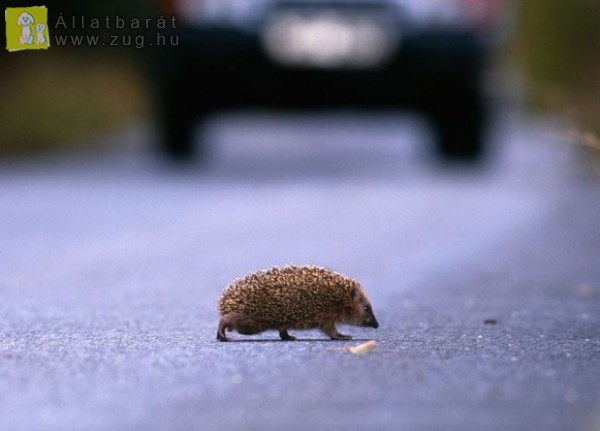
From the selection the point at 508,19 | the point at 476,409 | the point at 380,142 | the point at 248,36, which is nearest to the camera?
the point at 476,409

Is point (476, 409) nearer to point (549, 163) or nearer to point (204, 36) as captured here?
point (204, 36)

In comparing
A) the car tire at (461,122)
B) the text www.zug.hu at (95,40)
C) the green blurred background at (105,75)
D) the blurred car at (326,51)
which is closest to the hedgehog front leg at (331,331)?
the blurred car at (326,51)

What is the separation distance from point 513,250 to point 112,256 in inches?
101

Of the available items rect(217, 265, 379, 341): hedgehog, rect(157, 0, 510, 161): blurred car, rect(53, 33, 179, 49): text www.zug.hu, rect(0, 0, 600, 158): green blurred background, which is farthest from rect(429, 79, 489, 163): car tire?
rect(217, 265, 379, 341): hedgehog

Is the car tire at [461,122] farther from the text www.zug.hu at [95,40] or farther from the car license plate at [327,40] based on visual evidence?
the text www.zug.hu at [95,40]

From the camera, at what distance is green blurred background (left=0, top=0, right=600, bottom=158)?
23500 mm

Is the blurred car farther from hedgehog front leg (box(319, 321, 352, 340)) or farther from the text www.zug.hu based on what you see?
hedgehog front leg (box(319, 321, 352, 340))

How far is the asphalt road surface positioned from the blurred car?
849mm

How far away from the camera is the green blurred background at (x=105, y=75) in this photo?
77.1 ft

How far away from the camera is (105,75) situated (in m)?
31.9

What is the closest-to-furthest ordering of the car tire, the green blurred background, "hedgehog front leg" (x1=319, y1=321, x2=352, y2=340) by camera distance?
"hedgehog front leg" (x1=319, y1=321, x2=352, y2=340)
the car tire
the green blurred background

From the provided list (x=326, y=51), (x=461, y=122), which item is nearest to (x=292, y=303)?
(x=326, y=51)

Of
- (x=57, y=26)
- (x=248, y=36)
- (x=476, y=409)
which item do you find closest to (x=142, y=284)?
(x=476, y=409)

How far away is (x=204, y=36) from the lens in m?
16.2
